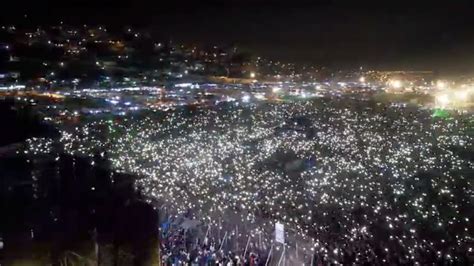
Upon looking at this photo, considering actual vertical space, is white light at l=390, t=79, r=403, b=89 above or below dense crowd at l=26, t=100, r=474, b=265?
above

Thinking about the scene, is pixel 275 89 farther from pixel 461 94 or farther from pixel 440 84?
pixel 440 84

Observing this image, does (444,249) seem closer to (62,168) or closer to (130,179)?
(130,179)

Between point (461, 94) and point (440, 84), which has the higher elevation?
point (440, 84)

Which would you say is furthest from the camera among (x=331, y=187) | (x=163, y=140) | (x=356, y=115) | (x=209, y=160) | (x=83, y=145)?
(x=356, y=115)

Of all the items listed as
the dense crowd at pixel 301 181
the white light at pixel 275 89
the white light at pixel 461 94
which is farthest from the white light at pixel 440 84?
the white light at pixel 275 89

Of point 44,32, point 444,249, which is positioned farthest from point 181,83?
point 444,249

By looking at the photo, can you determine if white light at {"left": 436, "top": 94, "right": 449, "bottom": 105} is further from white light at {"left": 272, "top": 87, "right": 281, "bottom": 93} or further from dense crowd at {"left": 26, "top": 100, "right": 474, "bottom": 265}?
white light at {"left": 272, "top": 87, "right": 281, "bottom": 93}

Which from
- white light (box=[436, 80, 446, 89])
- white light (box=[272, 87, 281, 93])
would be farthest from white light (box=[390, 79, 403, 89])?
white light (box=[272, 87, 281, 93])

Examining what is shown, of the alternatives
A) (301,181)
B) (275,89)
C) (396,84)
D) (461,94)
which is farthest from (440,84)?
(301,181)

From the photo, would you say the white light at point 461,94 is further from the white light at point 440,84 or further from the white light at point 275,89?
the white light at point 275,89
